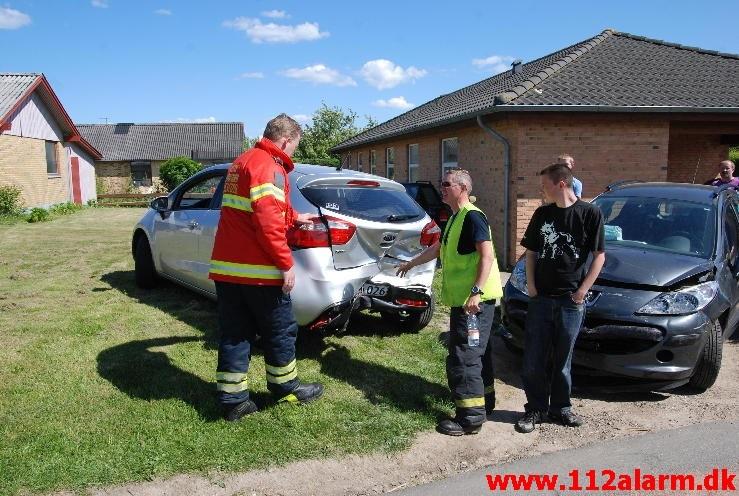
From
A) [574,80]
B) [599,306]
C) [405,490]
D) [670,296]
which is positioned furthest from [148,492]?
[574,80]

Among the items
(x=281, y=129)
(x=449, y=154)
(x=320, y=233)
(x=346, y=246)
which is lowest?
(x=346, y=246)

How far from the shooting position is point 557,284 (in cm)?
398

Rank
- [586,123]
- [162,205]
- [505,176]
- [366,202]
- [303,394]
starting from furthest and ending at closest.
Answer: [505,176]
[586,123]
[162,205]
[366,202]
[303,394]

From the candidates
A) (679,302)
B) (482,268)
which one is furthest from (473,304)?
(679,302)

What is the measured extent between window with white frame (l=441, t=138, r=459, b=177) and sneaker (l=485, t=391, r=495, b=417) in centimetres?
996

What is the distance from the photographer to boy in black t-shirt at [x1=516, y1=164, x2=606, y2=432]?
3.95m

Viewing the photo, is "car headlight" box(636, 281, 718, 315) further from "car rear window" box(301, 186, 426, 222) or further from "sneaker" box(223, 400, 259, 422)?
"sneaker" box(223, 400, 259, 422)

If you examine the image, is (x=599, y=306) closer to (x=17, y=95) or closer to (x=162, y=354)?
(x=162, y=354)

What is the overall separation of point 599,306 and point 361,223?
200cm

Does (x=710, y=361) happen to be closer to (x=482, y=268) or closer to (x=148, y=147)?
(x=482, y=268)

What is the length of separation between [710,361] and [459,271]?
223cm

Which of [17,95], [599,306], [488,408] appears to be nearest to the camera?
[488,408]

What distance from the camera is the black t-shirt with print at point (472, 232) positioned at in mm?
3889

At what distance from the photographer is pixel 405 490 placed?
3279 millimetres
